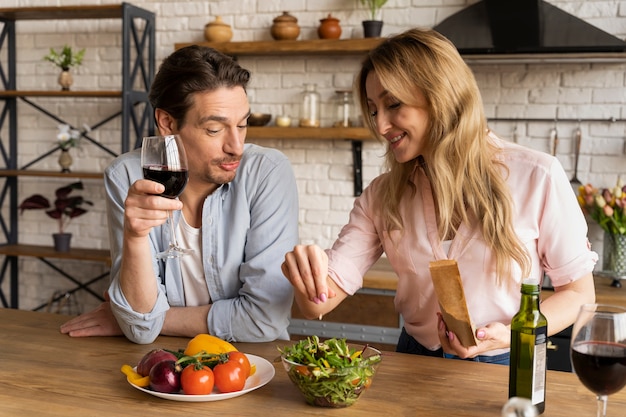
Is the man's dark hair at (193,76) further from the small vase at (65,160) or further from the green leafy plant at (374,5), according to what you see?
the small vase at (65,160)

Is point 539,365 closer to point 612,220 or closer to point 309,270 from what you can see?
point 309,270

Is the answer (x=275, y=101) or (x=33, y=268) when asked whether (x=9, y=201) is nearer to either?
(x=33, y=268)

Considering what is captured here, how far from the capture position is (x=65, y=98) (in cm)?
458

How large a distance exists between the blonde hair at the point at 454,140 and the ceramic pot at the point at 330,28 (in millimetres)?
2083

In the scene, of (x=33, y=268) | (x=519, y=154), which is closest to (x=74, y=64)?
(x=33, y=268)

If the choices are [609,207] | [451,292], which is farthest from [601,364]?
[609,207]

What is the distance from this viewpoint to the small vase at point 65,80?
430 centimetres

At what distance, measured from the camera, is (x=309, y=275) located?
1.62 metres

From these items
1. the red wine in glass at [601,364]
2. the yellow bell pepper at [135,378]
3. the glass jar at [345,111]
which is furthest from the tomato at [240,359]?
the glass jar at [345,111]

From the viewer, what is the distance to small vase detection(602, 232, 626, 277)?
3299 millimetres

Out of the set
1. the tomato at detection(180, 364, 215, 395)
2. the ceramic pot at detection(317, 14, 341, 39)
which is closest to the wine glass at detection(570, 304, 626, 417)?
the tomato at detection(180, 364, 215, 395)

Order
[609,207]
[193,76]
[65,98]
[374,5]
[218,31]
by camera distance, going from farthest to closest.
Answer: [65,98] → [218,31] → [374,5] → [609,207] → [193,76]

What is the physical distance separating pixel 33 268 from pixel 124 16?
1804mm

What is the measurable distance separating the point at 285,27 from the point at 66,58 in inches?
52.3
